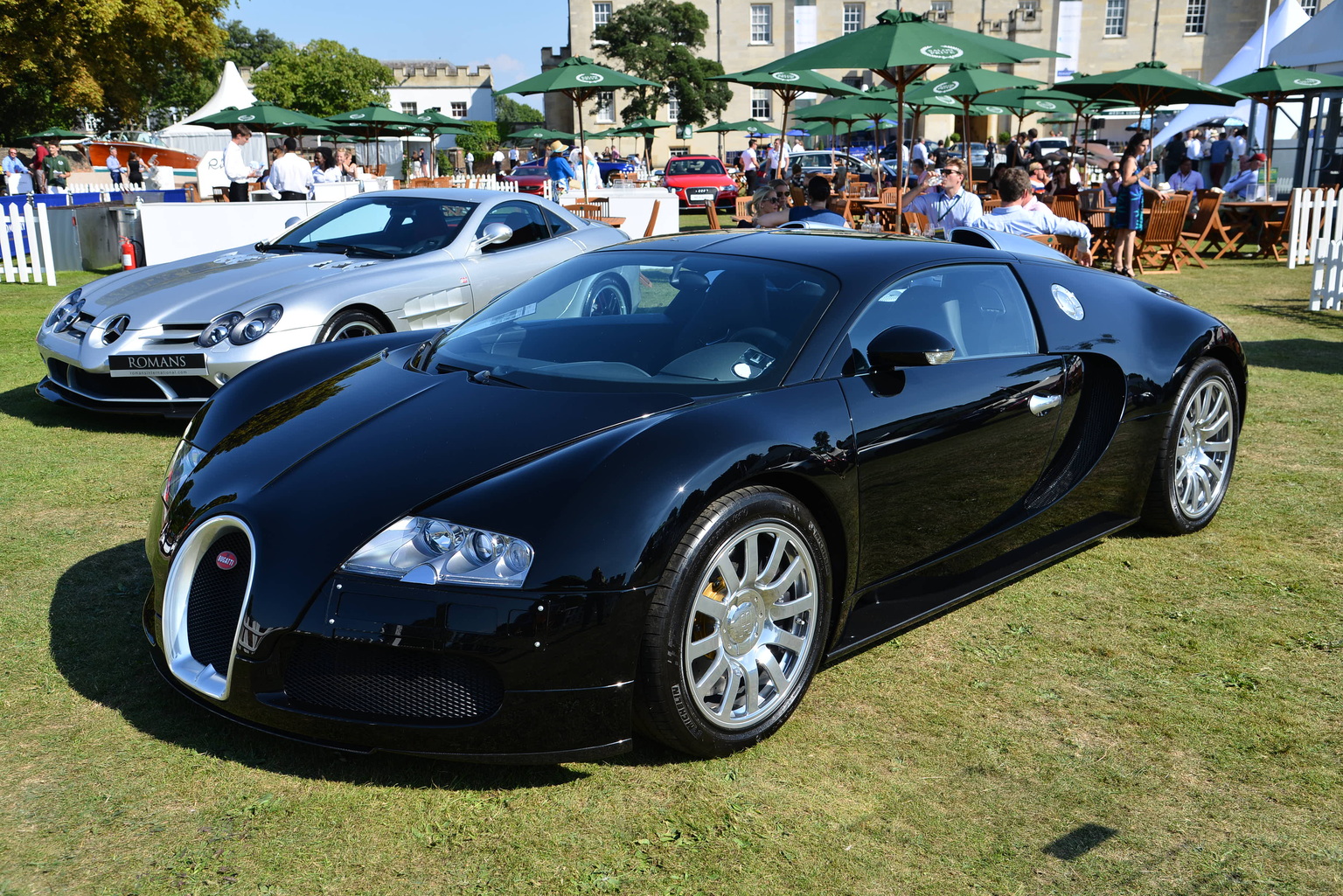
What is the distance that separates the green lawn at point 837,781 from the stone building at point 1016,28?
66.5 meters

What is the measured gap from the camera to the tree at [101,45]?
1162 inches

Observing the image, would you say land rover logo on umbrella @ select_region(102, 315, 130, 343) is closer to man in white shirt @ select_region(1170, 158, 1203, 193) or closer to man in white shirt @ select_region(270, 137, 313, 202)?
man in white shirt @ select_region(270, 137, 313, 202)

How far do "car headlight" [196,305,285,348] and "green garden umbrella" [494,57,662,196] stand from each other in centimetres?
1050

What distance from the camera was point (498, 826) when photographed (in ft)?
8.71

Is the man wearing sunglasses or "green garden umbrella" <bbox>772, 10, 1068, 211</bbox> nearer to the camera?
the man wearing sunglasses

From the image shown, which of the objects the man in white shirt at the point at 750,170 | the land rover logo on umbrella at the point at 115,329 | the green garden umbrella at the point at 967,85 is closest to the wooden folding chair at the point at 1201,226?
the green garden umbrella at the point at 967,85

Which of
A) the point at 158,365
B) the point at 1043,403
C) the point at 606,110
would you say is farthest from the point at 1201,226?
the point at 606,110

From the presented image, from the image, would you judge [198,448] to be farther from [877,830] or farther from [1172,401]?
[1172,401]

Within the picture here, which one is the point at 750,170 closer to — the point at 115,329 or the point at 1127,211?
the point at 1127,211

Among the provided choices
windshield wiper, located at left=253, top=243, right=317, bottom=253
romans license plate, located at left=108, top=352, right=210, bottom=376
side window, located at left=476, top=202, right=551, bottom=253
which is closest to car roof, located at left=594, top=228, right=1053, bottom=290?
romans license plate, located at left=108, top=352, right=210, bottom=376

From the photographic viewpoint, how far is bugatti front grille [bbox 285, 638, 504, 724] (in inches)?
104

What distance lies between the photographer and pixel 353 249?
24.8 ft

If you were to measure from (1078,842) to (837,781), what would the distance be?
60cm

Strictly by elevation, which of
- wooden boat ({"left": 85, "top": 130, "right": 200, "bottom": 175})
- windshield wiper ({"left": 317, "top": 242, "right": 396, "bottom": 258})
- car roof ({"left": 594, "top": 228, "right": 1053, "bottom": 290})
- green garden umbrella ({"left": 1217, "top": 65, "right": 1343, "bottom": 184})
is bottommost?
windshield wiper ({"left": 317, "top": 242, "right": 396, "bottom": 258})
